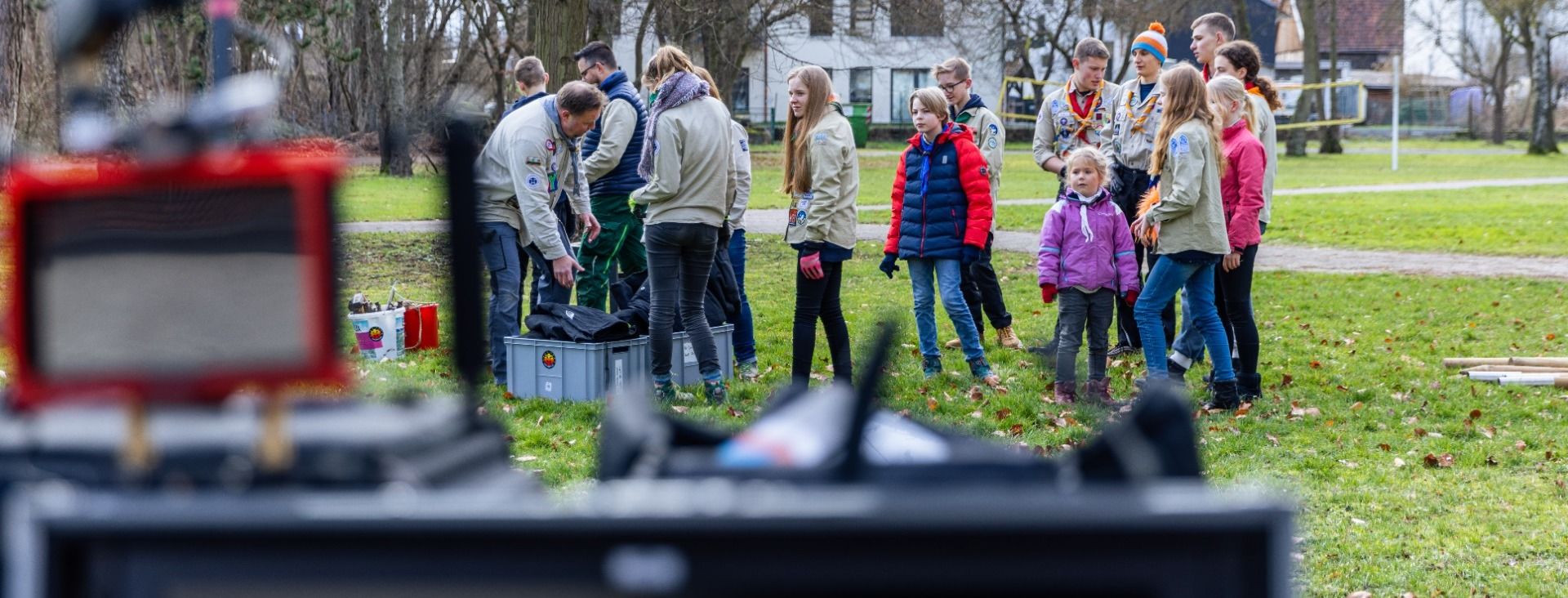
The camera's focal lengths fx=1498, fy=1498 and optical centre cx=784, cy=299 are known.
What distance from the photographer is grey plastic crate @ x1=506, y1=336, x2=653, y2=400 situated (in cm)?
757

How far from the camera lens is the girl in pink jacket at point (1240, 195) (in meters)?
7.32

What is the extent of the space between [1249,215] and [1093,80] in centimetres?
201

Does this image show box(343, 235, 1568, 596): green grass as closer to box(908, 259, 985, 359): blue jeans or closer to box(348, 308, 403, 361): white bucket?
box(908, 259, 985, 359): blue jeans

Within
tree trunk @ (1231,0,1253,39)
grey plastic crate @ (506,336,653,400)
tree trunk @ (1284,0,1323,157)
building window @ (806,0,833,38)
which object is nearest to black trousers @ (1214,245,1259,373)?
grey plastic crate @ (506,336,653,400)

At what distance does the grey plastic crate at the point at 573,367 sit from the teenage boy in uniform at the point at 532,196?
0.31m

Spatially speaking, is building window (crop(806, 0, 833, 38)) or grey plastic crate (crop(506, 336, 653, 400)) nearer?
grey plastic crate (crop(506, 336, 653, 400))

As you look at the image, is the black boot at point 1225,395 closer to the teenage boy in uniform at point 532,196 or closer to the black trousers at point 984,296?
the black trousers at point 984,296

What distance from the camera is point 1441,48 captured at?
70438 mm

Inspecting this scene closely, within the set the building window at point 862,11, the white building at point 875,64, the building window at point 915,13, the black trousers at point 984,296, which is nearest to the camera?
the black trousers at point 984,296

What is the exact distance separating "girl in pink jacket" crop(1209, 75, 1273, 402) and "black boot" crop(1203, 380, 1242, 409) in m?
0.23

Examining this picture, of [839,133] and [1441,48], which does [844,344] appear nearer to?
[839,133]

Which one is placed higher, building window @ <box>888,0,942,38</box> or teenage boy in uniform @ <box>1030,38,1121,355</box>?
building window @ <box>888,0,942,38</box>

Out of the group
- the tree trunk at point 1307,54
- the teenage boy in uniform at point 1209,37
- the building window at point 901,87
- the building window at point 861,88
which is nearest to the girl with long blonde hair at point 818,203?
the teenage boy in uniform at point 1209,37

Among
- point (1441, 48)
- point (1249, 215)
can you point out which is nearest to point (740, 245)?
point (1249, 215)
